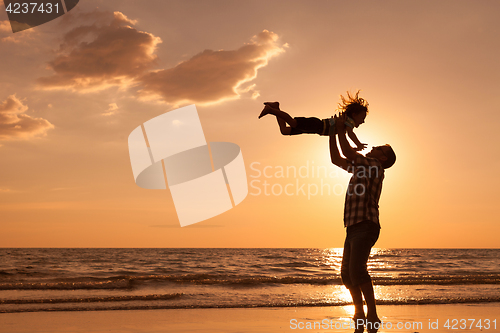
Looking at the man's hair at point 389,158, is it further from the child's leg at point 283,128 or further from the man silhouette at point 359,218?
the child's leg at point 283,128

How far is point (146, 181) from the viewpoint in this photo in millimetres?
7238

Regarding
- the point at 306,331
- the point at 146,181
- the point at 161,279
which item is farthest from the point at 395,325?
the point at 161,279

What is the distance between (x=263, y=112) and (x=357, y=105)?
0.95 meters

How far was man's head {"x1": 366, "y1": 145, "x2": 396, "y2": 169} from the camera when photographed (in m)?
3.89

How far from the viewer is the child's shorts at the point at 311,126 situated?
352 centimetres

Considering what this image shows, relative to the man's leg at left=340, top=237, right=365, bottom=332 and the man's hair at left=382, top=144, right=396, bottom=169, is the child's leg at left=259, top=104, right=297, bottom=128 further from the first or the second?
the man's leg at left=340, top=237, right=365, bottom=332

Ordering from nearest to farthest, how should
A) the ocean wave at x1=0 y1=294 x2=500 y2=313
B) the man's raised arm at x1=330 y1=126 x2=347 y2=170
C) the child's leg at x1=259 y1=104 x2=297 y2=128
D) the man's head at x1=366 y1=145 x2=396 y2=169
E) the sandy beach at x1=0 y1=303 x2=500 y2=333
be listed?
the child's leg at x1=259 y1=104 x2=297 y2=128 < the man's raised arm at x1=330 y1=126 x2=347 y2=170 < the man's head at x1=366 y1=145 x2=396 y2=169 < the sandy beach at x1=0 y1=303 x2=500 y2=333 < the ocean wave at x1=0 y1=294 x2=500 y2=313

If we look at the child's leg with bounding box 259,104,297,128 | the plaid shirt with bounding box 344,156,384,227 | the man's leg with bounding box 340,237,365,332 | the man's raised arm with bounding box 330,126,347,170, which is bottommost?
the man's leg with bounding box 340,237,365,332

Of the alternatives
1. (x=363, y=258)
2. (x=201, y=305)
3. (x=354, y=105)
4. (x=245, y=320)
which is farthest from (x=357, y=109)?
(x=201, y=305)

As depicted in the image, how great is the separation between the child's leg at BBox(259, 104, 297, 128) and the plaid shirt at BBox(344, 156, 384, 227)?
2.47 feet

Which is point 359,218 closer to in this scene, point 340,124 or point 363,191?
point 363,191

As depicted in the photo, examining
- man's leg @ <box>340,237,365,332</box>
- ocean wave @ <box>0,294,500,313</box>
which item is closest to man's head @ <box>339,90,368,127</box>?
man's leg @ <box>340,237,365,332</box>

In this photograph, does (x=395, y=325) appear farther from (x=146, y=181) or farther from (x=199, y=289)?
(x=199, y=289)

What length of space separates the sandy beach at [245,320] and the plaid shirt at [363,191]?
244 cm
